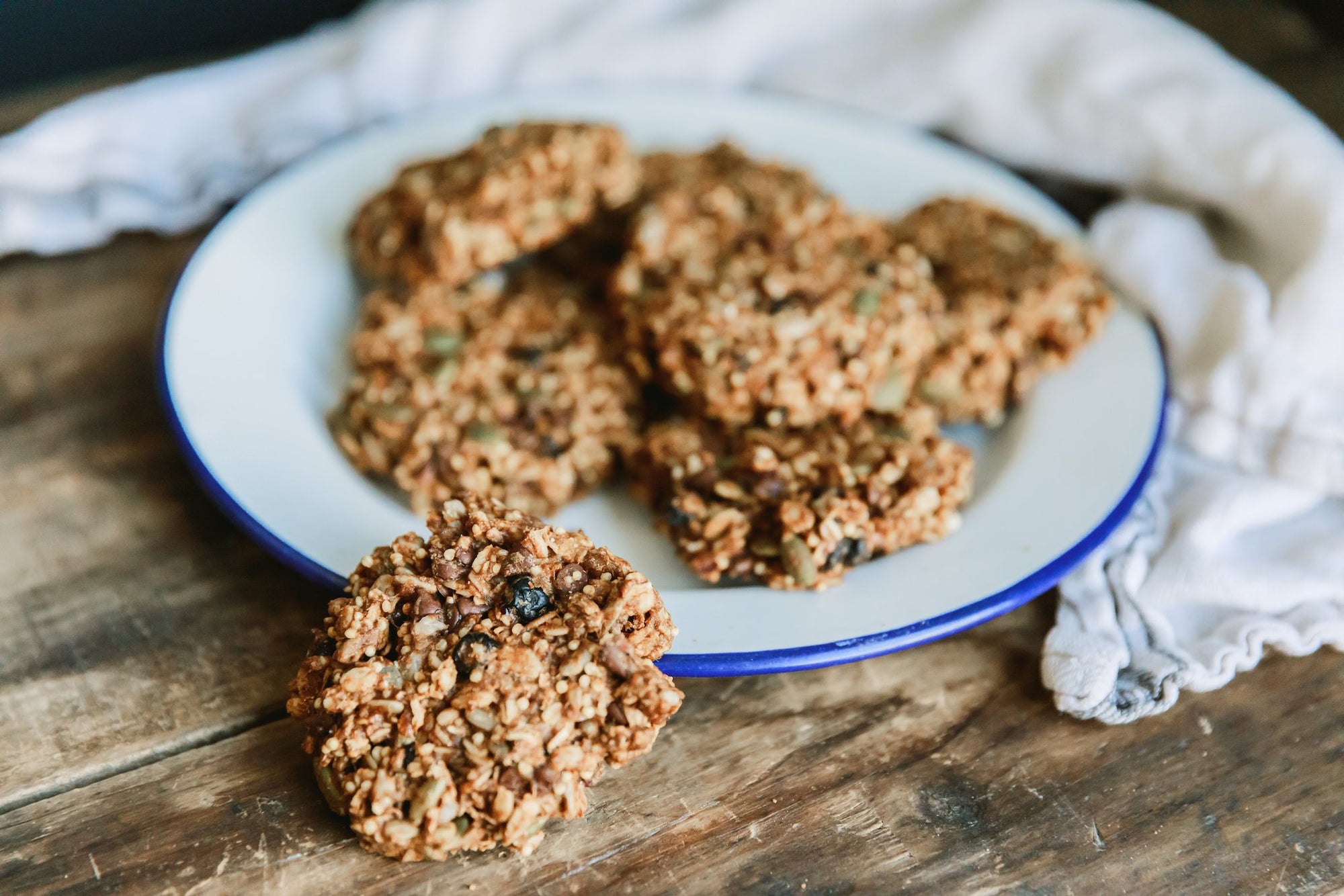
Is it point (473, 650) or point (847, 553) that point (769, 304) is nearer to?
point (847, 553)

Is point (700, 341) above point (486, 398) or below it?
above

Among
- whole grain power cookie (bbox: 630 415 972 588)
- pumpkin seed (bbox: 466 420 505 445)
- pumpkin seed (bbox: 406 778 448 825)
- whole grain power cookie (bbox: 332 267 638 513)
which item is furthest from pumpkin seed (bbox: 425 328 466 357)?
pumpkin seed (bbox: 406 778 448 825)

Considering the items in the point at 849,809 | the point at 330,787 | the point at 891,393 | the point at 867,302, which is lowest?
the point at 849,809

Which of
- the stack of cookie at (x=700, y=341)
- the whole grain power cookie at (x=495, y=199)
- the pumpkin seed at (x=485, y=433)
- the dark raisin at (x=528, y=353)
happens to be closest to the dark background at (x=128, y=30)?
the whole grain power cookie at (x=495, y=199)

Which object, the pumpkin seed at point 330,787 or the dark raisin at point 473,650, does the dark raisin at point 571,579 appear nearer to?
the dark raisin at point 473,650

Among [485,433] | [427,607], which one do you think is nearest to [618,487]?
[485,433]

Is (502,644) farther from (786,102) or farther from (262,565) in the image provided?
(786,102)

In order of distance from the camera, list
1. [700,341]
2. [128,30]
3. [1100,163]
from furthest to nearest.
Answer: [128,30]
[1100,163]
[700,341]
